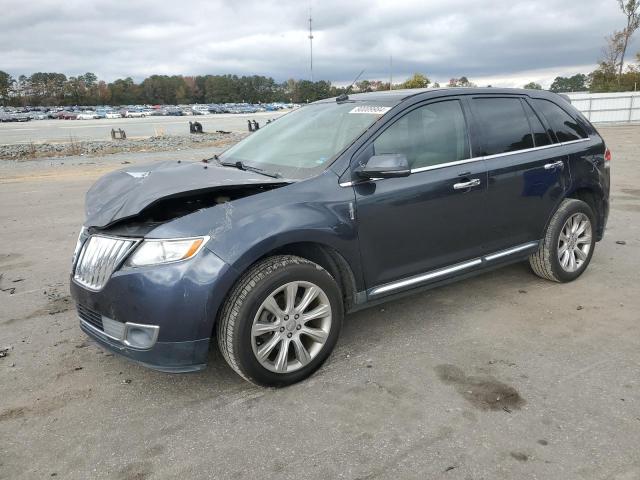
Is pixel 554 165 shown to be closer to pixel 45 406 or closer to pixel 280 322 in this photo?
pixel 280 322

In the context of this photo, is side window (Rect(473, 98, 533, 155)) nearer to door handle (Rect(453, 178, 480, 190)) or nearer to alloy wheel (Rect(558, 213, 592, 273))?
door handle (Rect(453, 178, 480, 190))

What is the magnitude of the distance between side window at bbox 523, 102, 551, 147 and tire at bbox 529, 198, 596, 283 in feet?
1.92

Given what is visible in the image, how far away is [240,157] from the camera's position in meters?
4.30

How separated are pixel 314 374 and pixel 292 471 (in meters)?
0.90

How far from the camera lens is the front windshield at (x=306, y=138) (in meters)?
3.65

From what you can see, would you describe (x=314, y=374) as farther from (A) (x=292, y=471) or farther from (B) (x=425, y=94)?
(B) (x=425, y=94)

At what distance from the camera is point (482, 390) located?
10.3 ft

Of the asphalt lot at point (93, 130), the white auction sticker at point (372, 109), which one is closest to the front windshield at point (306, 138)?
the white auction sticker at point (372, 109)

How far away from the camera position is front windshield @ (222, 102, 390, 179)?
3.65 m

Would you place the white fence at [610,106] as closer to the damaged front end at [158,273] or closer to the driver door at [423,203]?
the driver door at [423,203]

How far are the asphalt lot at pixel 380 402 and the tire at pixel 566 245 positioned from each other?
18cm

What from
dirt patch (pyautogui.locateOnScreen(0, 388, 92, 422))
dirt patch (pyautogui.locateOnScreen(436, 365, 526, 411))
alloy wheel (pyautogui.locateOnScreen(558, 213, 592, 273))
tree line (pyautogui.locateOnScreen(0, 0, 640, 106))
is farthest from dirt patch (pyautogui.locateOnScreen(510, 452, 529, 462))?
tree line (pyautogui.locateOnScreen(0, 0, 640, 106))

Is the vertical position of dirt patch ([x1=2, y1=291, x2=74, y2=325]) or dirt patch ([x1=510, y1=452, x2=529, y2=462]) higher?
dirt patch ([x1=2, y1=291, x2=74, y2=325])

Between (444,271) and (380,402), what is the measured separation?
126cm
